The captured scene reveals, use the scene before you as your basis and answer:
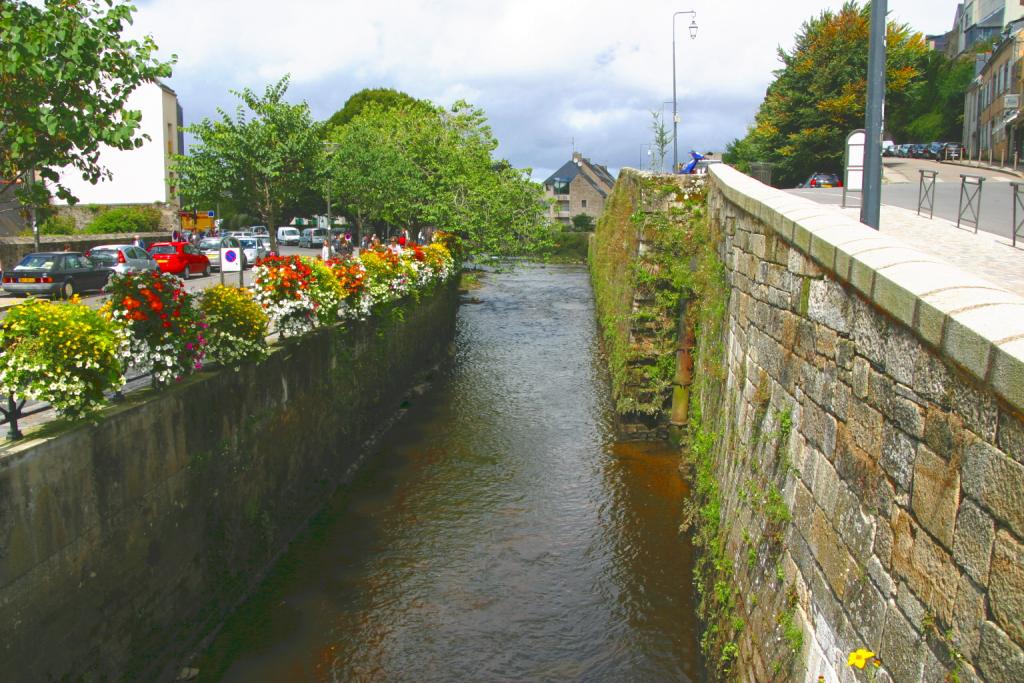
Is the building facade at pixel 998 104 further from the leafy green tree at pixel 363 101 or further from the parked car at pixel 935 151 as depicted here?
the leafy green tree at pixel 363 101

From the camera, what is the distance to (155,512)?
7.66 m

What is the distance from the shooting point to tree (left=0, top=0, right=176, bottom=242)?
850 centimetres

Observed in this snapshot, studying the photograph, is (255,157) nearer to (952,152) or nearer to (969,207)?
(969,207)

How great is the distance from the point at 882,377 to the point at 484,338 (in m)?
23.7

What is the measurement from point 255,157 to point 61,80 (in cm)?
1529

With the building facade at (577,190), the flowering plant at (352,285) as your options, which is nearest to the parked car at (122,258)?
the flowering plant at (352,285)

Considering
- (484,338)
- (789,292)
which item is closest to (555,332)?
(484,338)

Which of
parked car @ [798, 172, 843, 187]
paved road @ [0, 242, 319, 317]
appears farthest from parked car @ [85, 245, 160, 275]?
parked car @ [798, 172, 843, 187]

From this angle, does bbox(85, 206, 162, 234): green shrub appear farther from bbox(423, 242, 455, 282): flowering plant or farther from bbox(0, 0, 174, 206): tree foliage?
bbox(0, 0, 174, 206): tree foliage

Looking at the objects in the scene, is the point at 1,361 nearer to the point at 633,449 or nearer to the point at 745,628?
the point at 745,628

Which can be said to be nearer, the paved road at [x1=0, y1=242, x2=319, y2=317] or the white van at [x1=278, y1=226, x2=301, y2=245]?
the paved road at [x1=0, y1=242, x2=319, y2=317]

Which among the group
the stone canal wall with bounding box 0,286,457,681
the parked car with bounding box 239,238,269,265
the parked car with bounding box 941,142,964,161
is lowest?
the stone canal wall with bounding box 0,286,457,681

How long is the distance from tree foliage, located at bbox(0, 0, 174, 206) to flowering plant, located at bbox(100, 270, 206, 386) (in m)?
1.82

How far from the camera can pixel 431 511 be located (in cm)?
1205
